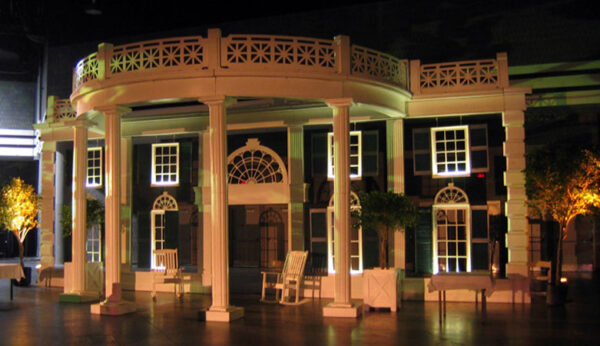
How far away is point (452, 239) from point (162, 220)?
7598 millimetres

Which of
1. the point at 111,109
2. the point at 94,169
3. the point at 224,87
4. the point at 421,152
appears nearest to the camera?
the point at 224,87

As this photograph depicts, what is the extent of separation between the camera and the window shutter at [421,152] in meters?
15.4

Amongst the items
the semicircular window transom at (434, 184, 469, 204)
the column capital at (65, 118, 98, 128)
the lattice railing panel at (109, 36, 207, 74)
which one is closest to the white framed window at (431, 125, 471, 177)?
the semicircular window transom at (434, 184, 469, 204)

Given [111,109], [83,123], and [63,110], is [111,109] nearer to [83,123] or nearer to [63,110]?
[83,123]

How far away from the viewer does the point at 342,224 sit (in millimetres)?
12102

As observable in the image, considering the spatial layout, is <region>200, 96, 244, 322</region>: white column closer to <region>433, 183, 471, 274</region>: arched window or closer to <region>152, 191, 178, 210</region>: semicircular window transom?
<region>433, 183, 471, 274</region>: arched window

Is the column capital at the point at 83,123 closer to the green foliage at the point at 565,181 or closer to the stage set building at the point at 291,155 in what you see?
the stage set building at the point at 291,155

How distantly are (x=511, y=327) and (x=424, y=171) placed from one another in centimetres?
545

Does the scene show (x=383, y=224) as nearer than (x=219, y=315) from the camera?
No

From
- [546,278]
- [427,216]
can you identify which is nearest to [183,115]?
[427,216]

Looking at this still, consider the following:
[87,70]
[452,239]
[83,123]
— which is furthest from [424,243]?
[87,70]

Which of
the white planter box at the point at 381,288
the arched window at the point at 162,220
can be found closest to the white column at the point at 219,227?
the white planter box at the point at 381,288

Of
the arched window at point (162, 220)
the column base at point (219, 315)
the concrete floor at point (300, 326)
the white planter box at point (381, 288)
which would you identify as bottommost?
the concrete floor at point (300, 326)

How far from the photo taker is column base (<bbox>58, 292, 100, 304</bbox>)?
47.0ft
